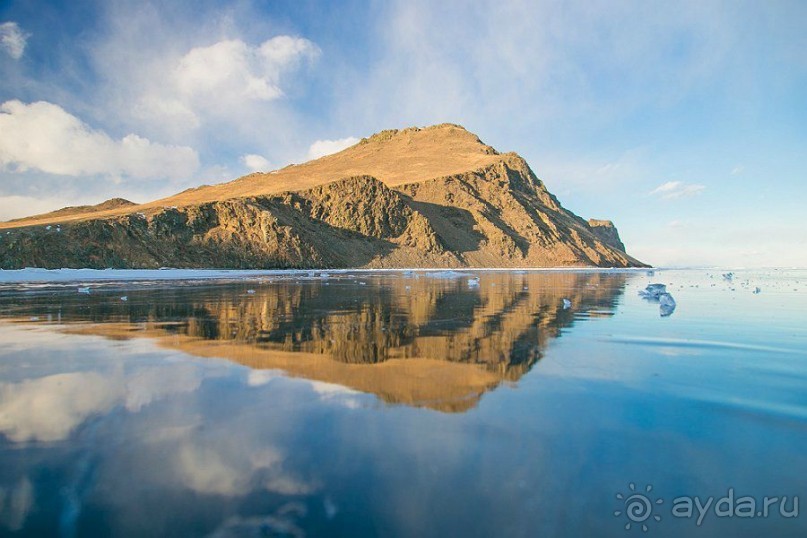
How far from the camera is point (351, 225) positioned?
94.6 m

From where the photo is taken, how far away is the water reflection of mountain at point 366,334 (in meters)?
6.92

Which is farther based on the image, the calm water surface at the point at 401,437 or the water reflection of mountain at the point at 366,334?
the water reflection of mountain at the point at 366,334

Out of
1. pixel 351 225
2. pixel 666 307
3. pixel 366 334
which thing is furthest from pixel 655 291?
pixel 351 225

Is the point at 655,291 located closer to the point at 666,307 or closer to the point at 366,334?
the point at 666,307

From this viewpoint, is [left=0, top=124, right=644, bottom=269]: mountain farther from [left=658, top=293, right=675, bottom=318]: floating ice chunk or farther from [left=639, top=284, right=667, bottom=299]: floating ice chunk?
[left=658, top=293, right=675, bottom=318]: floating ice chunk

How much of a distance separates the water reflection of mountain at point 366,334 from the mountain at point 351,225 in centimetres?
5323

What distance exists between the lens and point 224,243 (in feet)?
245

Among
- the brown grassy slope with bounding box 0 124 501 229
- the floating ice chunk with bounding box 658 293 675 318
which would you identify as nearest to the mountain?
the brown grassy slope with bounding box 0 124 501 229

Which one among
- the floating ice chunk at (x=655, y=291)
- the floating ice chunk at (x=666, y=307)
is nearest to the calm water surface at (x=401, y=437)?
the floating ice chunk at (x=666, y=307)

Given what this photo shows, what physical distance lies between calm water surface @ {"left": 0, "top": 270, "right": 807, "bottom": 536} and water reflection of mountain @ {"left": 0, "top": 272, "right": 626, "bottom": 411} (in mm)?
81

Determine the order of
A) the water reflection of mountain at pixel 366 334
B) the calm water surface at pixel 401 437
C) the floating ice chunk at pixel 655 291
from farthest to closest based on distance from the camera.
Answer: the floating ice chunk at pixel 655 291 → the water reflection of mountain at pixel 366 334 → the calm water surface at pixel 401 437

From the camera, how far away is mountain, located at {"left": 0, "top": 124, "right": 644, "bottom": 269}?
64.9 m

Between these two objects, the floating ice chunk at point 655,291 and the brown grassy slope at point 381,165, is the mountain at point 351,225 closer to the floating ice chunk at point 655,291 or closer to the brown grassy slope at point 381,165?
the brown grassy slope at point 381,165

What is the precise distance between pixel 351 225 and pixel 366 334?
84.9 m
